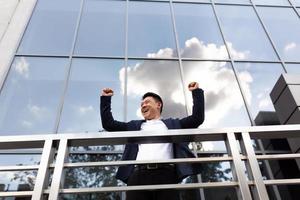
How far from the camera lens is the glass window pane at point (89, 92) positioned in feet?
18.0

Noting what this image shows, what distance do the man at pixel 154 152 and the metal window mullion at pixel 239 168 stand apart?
45 centimetres

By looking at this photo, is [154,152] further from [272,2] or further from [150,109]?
[272,2]

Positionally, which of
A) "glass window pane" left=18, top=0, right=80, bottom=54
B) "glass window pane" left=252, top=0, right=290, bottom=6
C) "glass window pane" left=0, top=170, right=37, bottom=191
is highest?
"glass window pane" left=252, top=0, right=290, bottom=6

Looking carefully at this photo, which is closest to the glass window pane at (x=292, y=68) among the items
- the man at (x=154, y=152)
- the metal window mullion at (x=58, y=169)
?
the man at (x=154, y=152)

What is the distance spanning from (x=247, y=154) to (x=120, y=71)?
424cm

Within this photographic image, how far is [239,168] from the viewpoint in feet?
7.84

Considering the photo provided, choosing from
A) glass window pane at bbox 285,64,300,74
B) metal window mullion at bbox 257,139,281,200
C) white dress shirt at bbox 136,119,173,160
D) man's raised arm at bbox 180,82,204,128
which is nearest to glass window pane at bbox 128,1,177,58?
glass window pane at bbox 285,64,300,74

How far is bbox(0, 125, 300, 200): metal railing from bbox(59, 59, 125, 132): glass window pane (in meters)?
2.89

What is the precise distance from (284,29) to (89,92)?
5101 millimetres

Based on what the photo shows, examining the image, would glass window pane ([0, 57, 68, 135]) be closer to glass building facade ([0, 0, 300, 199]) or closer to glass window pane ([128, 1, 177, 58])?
glass building facade ([0, 0, 300, 199])

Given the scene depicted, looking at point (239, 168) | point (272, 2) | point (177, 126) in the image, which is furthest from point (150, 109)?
point (272, 2)

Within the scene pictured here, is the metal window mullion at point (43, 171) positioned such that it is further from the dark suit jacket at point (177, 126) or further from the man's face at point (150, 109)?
the man's face at point (150, 109)

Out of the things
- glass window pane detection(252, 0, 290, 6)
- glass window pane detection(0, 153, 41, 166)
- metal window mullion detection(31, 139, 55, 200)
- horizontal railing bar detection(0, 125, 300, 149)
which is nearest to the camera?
metal window mullion detection(31, 139, 55, 200)

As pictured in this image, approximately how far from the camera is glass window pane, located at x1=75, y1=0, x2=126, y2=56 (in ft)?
22.1
